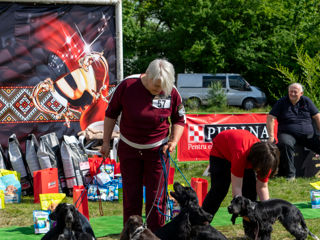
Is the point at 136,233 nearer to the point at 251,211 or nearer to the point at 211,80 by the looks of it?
the point at 251,211

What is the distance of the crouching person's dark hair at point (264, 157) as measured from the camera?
351 cm

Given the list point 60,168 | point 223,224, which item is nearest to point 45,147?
point 60,168

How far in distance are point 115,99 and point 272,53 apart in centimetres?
2110

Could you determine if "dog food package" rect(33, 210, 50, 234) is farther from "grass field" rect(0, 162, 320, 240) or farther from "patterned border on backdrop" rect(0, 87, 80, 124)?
"patterned border on backdrop" rect(0, 87, 80, 124)

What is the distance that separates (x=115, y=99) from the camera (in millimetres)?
3686

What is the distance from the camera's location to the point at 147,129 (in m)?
3.65

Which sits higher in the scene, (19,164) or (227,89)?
(227,89)

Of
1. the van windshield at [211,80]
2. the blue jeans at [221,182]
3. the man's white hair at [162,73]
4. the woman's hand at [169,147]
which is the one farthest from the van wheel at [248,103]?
the man's white hair at [162,73]

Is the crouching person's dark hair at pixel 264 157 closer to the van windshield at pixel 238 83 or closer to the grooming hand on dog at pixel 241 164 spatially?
the grooming hand on dog at pixel 241 164

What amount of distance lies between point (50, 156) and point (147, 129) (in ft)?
10.1

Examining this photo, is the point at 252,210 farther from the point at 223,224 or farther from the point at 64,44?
the point at 64,44

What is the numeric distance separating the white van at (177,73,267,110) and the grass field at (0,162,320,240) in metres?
12.2

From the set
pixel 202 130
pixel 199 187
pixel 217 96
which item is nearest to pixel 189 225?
→ pixel 199 187

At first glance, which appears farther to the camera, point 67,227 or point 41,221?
point 41,221
